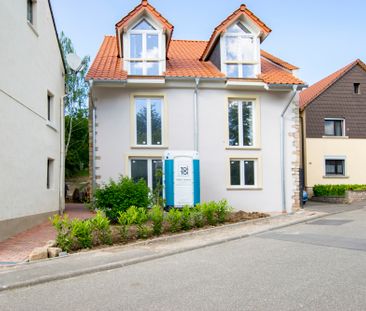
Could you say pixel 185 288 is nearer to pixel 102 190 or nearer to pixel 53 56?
pixel 102 190

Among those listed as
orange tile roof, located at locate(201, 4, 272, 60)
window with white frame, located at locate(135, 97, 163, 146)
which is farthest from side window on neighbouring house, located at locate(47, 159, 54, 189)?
orange tile roof, located at locate(201, 4, 272, 60)

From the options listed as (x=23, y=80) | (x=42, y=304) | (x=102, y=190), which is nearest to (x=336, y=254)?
(x=42, y=304)

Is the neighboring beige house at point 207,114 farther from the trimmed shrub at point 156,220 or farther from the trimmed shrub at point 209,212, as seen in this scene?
the trimmed shrub at point 156,220

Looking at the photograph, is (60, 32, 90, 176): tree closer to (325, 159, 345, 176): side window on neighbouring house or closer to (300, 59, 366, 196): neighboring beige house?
(300, 59, 366, 196): neighboring beige house

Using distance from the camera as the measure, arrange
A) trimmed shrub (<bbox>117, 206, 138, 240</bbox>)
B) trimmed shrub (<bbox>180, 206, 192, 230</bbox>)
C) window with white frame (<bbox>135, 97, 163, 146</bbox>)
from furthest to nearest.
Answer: window with white frame (<bbox>135, 97, 163, 146</bbox>) → trimmed shrub (<bbox>180, 206, 192, 230</bbox>) → trimmed shrub (<bbox>117, 206, 138, 240</bbox>)

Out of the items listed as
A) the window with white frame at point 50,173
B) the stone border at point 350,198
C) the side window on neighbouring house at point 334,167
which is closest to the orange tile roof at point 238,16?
the window with white frame at point 50,173

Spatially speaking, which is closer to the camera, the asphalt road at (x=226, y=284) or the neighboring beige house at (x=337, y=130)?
the asphalt road at (x=226, y=284)

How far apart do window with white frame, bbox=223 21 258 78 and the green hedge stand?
34.0 feet

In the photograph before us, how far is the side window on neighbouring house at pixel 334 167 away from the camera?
89.4 ft

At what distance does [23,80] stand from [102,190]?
386cm

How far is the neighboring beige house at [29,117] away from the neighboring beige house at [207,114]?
1603 millimetres

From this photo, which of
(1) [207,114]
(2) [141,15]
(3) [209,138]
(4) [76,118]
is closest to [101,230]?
(3) [209,138]

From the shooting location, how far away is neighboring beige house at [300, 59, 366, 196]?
26.9 m

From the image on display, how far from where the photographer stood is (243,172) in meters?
17.2
